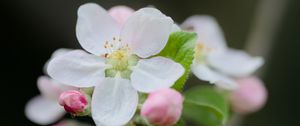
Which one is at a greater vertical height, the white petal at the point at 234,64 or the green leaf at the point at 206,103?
the white petal at the point at 234,64

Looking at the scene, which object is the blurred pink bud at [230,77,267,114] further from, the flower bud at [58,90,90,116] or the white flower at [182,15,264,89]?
the flower bud at [58,90,90,116]

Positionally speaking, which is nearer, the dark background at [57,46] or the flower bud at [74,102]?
the flower bud at [74,102]

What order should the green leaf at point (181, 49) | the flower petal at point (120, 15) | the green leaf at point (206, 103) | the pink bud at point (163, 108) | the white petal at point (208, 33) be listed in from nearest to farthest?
the pink bud at point (163, 108), the green leaf at point (181, 49), the flower petal at point (120, 15), the green leaf at point (206, 103), the white petal at point (208, 33)

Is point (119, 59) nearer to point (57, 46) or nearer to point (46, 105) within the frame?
point (46, 105)

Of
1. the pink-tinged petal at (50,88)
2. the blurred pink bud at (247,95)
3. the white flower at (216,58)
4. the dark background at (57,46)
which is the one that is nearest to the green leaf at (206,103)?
the white flower at (216,58)

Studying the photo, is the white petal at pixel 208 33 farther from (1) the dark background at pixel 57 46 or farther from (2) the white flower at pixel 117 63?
(1) the dark background at pixel 57 46

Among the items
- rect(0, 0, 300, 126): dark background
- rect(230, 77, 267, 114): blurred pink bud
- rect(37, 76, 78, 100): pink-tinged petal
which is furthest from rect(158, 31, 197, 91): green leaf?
rect(0, 0, 300, 126): dark background

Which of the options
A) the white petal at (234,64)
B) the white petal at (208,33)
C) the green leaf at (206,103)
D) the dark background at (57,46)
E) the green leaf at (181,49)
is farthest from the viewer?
the dark background at (57,46)
